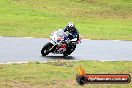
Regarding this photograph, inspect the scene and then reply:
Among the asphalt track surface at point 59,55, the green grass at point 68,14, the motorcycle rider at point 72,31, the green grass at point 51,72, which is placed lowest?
the green grass at point 68,14

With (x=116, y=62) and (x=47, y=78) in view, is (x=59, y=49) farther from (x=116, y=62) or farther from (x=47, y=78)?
(x=47, y=78)

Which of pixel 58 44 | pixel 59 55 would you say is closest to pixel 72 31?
pixel 58 44

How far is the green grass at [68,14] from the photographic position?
37.8m

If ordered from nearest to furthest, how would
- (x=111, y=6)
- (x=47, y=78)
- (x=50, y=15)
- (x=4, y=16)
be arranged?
(x=47, y=78) → (x=4, y=16) → (x=50, y=15) → (x=111, y=6)

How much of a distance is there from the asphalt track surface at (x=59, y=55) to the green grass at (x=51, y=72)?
5.29 feet

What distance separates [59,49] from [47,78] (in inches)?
224

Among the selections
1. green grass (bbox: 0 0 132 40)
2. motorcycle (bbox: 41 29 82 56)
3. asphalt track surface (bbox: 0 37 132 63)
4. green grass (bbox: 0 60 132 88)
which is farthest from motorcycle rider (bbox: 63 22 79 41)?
green grass (bbox: 0 0 132 40)

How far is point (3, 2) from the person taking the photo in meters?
52.4

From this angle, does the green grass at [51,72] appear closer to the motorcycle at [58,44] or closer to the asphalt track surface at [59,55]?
the asphalt track surface at [59,55]

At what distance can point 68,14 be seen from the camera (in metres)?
48.9

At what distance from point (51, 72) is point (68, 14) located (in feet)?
109

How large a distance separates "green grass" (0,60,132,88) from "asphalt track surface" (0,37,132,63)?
161 cm

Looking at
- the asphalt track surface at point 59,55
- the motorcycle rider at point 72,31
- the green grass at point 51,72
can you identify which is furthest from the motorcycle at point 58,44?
the green grass at point 51,72

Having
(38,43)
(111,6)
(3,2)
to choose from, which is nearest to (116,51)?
(38,43)
